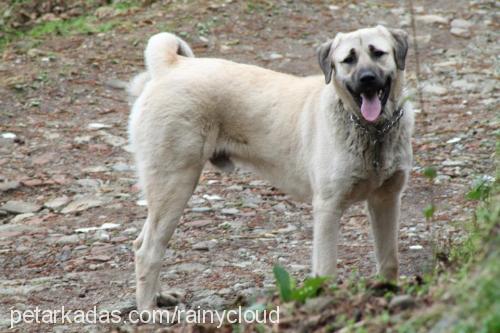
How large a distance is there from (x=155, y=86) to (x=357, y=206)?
7.21ft

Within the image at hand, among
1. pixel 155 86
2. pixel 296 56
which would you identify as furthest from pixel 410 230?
pixel 296 56

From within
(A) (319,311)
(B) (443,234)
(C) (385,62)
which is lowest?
(B) (443,234)

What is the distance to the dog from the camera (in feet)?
18.1

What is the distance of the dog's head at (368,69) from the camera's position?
5379 millimetres

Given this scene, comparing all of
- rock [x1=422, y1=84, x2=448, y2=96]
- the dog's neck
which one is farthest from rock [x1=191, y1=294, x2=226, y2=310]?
rock [x1=422, y1=84, x2=448, y2=96]

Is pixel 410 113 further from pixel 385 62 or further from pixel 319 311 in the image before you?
pixel 319 311

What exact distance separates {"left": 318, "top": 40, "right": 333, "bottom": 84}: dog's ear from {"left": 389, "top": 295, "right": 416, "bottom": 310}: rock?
2005 millimetres

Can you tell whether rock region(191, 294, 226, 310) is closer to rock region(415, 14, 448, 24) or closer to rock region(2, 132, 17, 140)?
rock region(2, 132, 17, 140)

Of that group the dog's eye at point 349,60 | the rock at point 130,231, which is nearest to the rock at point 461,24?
the rock at point 130,231

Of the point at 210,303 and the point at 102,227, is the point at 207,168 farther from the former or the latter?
the point at 210,303

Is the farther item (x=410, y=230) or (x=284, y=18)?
(x=284, y=18)

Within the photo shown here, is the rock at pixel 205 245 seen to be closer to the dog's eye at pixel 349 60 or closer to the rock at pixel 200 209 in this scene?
the rock at pixel 200 209

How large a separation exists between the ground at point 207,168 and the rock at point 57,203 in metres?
0.02

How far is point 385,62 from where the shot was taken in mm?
5473
